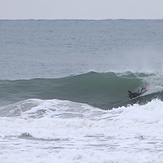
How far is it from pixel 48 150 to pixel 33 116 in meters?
5.92

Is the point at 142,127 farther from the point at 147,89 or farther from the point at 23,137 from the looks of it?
the point at 147,89

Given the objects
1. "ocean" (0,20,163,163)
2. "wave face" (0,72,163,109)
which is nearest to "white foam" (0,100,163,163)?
"ocean" (0,20,163,163)

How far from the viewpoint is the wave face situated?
2542 cm

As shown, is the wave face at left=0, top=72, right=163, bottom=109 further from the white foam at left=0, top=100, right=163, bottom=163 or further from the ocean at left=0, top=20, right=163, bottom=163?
the white foam at left=0, top=100, right=163, bottom=163

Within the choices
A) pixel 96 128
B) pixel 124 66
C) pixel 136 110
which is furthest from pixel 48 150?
pixel 124 66

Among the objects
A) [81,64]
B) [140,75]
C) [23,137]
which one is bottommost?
[23,137]

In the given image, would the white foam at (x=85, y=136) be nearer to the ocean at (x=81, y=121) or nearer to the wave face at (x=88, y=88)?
the ocean at (x=81, y=121)

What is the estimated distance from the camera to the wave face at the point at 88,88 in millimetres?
25417

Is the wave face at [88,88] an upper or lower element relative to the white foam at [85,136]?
upper

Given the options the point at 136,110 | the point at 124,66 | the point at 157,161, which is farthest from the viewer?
the point at 124,66

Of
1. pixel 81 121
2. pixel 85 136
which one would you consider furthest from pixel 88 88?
pixel 85 136

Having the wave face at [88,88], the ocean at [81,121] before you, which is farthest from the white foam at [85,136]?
the wave face at [88,88]

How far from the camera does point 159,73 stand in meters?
33.0

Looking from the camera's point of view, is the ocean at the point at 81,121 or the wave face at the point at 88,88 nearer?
the ocean at the point at 81,121
